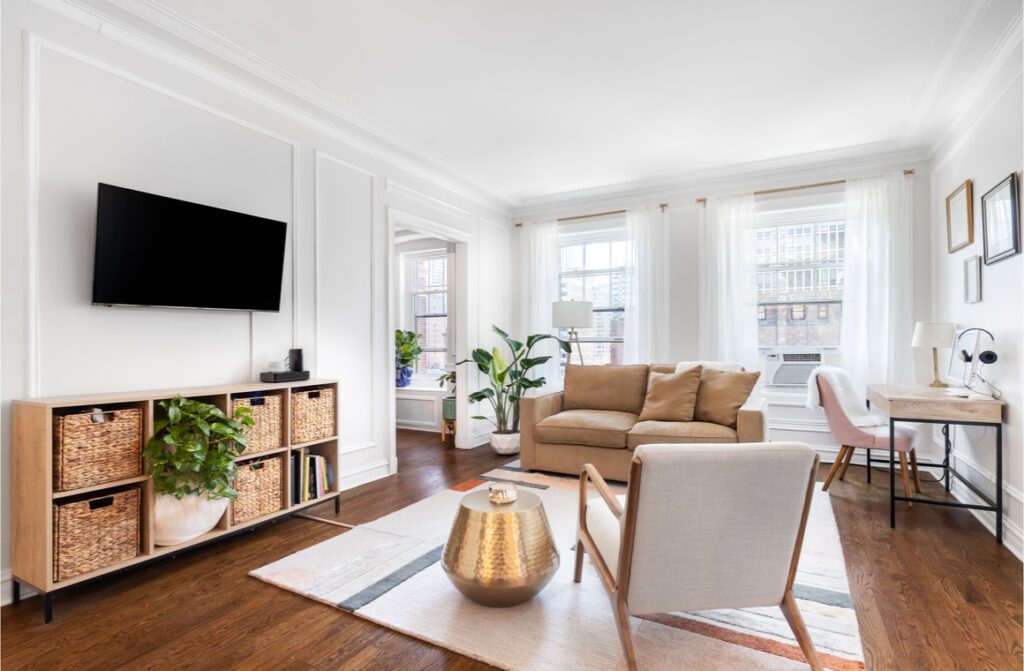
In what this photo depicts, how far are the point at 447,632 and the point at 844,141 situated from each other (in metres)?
4.55

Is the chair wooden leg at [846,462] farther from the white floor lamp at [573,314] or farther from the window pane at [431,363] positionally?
the window pane at [431,363]

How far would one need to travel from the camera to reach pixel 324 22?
2.64 m

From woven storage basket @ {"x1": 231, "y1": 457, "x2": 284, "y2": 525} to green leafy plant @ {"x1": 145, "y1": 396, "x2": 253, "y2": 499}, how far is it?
0.20 m

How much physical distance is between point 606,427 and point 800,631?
224cm

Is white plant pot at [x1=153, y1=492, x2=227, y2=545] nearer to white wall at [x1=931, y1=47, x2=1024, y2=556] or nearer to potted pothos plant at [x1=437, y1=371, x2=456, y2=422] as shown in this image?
potted pothos plant at [x1=437, y1=371, x2=456, y2=422]

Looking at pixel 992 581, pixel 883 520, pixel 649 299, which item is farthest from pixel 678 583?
pixel 649 299

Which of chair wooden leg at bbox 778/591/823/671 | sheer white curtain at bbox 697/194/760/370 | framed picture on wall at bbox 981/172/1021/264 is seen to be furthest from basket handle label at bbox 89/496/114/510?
sheer white curtain at bbox 697/194/760/370

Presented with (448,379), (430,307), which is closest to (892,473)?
(448,379)

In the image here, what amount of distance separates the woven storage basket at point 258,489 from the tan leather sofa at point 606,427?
1.91 metres

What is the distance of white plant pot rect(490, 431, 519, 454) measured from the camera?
497 cm

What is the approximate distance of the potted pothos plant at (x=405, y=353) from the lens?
248 inches

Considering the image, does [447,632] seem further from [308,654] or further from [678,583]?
[678,583]

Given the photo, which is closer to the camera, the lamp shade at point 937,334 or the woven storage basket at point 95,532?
the woven storage basket at point 95,532

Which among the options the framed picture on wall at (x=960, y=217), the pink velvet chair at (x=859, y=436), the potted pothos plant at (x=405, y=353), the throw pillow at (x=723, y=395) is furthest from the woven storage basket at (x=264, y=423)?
the framed picture on wall at (x=960, y=217)
